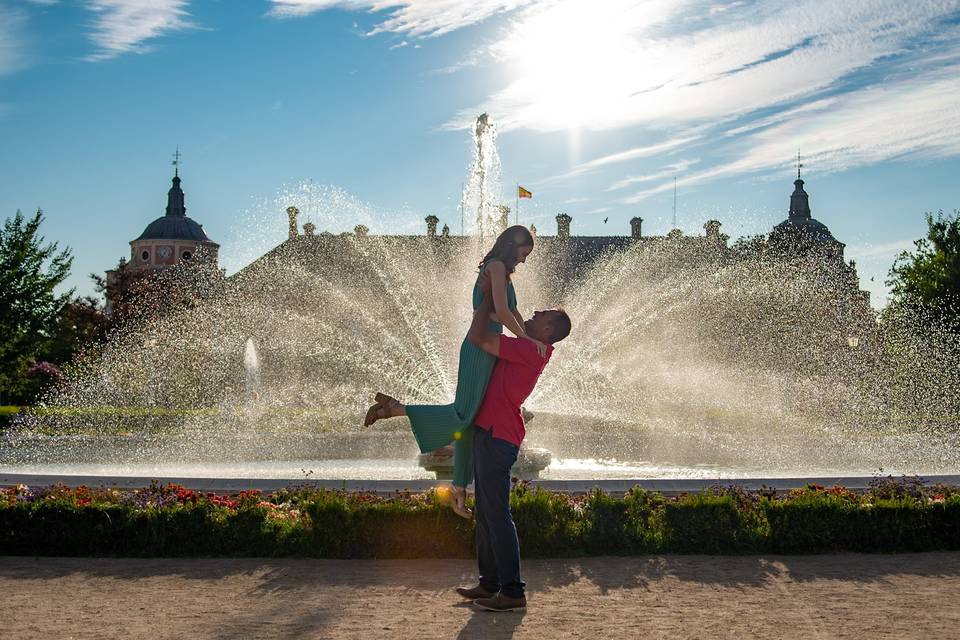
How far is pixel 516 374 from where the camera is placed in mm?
5480

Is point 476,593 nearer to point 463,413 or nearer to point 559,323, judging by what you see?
point 463,413

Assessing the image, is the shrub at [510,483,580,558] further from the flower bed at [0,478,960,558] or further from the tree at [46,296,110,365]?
the tree at [46,296,110,365]

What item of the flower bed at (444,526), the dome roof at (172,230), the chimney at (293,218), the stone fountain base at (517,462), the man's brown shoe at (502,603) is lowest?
the man's brown shoe at (502,603)

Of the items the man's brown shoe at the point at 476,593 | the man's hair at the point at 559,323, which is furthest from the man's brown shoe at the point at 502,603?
the man's hair at the point at 559,323

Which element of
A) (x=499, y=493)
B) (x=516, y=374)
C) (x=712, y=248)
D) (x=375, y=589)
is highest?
(x=712, y=248)

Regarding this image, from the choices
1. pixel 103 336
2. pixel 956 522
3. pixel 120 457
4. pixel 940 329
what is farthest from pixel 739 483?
pixel 103 336

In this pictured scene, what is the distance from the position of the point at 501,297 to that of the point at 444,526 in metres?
2.52

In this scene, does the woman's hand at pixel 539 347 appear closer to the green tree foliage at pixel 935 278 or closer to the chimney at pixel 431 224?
the green tree foliage at pixel 935 278

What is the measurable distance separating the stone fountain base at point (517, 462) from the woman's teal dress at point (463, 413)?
459 centimetres

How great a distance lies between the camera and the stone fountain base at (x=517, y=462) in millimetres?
10242

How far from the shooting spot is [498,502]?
5.46 meters

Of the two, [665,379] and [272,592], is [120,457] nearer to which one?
[272,592]

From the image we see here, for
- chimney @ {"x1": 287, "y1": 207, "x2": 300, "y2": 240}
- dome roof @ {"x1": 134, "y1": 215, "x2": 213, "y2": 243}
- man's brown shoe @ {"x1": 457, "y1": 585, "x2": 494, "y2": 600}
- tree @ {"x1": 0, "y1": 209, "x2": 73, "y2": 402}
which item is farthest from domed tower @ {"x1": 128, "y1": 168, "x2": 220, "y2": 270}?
man's brown shoe @ {"x1": 457, "y1": 585, "x2": 494, "y2": 600}

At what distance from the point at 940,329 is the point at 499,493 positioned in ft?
83.9
